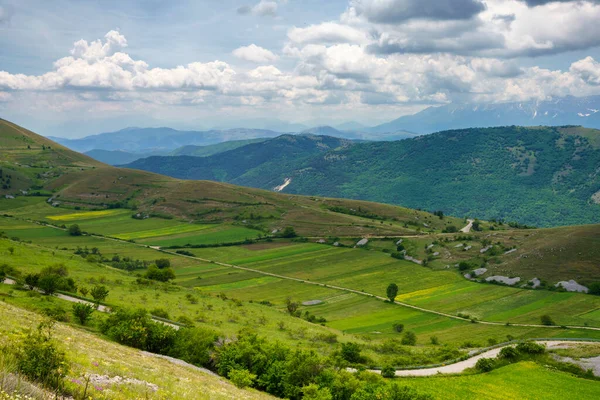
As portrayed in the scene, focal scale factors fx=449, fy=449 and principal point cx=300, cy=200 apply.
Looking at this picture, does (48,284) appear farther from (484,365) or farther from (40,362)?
(484,365)

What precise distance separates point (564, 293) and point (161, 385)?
421 ft

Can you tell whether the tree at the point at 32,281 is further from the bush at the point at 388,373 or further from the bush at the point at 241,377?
the bush at the point at 388,373

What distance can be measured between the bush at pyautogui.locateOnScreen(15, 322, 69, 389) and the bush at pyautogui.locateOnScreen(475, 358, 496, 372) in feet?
176

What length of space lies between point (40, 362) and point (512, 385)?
170 feet

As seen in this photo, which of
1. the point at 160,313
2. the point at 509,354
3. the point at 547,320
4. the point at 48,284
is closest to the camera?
the point at 509,354

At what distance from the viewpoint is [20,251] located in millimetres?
95062

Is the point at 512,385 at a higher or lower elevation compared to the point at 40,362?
lower

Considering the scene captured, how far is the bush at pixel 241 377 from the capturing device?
136 feet

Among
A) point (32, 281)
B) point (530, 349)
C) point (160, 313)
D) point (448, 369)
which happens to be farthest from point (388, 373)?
point (32, 281)

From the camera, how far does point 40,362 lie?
1889 centimetres

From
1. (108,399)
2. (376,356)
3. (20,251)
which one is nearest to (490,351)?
(376,356)

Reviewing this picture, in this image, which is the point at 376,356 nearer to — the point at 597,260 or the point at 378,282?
the point at 378,282

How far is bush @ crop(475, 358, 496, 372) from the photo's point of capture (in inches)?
2314

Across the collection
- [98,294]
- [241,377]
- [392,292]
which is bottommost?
[392,292]
